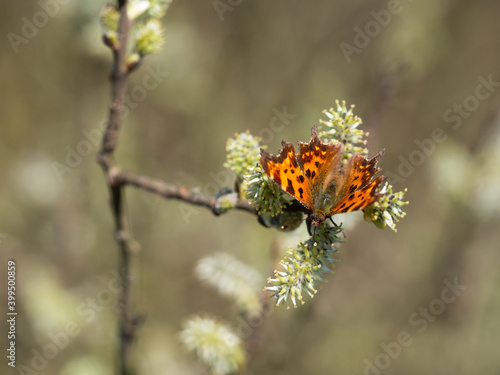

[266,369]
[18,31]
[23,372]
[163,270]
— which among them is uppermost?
[18,31]

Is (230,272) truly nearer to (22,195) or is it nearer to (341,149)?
(341,149)

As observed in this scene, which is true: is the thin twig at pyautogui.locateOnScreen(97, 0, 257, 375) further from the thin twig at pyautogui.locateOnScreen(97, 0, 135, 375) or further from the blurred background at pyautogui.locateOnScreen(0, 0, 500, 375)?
the blurred background at pyautogui.locateOnScreen(0, 0, 500, 375)

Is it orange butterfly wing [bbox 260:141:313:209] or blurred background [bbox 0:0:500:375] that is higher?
blurred background [bbox 0:0:500:375]

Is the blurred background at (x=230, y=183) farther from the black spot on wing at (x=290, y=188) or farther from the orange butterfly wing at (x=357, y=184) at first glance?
the black spot on wing at (x=290, y=188)

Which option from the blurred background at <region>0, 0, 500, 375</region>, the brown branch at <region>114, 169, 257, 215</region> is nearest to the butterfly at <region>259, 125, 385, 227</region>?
the brown branch at <region>114, 169, 257, 215</region>

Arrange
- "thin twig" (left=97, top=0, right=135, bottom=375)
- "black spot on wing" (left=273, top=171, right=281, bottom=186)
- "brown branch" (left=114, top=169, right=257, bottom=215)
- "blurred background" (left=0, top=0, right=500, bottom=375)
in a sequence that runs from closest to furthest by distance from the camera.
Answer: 1. "black spot on wing" (left=273, top=171, right=281, bottom=186)
2. "brown branch" (left=114, top=169, right=257, bottom=215)
3. "thin twig" (left=97, top=0, right=135, bottom=375)
4. "blurred background" (left=0, top=0, right=500, bottom=375)

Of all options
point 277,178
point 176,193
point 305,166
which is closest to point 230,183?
point 176,193

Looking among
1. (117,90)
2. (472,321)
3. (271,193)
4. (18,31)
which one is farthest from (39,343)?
(472,321)
